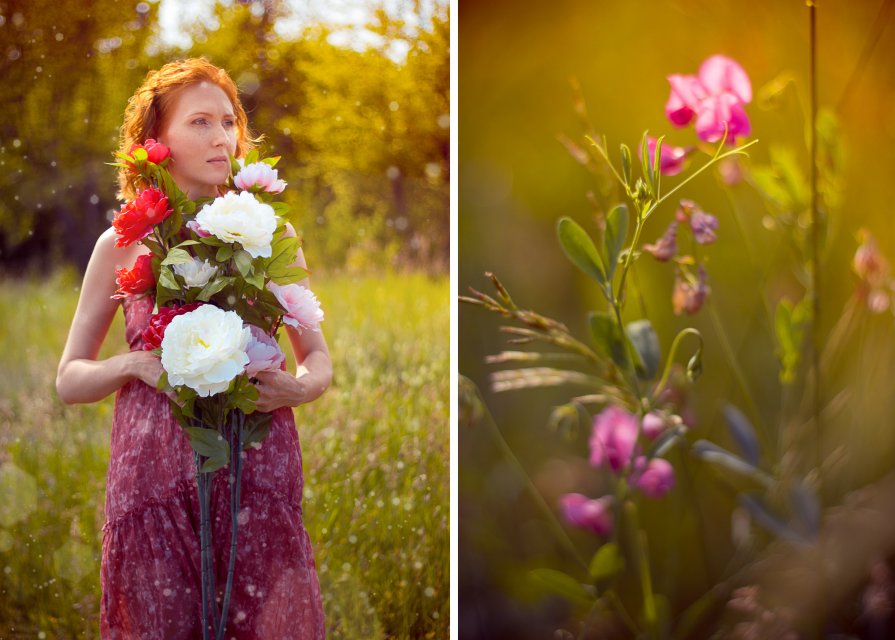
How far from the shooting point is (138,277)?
151cm

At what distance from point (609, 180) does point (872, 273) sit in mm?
580

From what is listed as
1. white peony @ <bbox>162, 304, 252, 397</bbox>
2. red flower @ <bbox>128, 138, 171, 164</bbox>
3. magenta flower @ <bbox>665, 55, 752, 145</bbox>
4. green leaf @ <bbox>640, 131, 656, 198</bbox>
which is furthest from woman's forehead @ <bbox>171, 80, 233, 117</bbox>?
magenta flower @ <bbox>665, 55, 752, 145</bbox>

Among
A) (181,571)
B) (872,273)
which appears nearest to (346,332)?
(181,571)

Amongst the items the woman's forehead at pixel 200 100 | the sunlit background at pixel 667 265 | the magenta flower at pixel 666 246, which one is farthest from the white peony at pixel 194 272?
the magenta flower at pixel 666 246

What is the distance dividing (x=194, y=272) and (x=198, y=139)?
295 millimetres

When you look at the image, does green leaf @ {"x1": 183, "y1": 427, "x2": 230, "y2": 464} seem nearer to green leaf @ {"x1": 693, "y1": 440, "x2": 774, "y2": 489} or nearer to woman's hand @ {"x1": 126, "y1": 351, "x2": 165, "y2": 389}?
woman's hand @ {"x1": 126, "y1": 351, "x2": 165, "y2": 389}

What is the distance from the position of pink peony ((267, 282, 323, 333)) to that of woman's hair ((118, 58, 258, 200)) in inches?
12.2

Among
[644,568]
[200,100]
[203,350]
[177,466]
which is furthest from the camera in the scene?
[644,568]

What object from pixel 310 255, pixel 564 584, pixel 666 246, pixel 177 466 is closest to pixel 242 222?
pixel 310 255

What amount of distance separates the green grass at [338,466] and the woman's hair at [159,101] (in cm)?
29

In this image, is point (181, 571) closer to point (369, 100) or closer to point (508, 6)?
point (369, 100)

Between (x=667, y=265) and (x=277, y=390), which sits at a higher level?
(x=667, y=265)

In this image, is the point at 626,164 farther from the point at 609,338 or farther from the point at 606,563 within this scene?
the point at 606,563

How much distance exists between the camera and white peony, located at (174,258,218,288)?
1.49 metres
